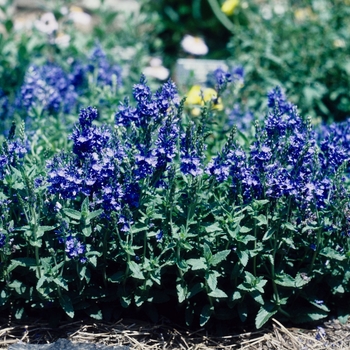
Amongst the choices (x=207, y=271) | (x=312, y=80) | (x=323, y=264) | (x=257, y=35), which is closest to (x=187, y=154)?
(x=207, y=271)

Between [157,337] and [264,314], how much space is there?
50 cm

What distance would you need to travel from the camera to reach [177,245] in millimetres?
2668

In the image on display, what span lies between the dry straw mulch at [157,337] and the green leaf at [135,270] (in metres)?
0.37

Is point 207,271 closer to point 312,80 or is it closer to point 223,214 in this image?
Result: point 223,214

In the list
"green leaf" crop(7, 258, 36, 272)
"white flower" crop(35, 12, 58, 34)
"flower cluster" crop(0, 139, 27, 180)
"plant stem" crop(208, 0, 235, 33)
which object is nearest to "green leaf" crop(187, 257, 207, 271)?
"green leaf" crop(7, 258, 36, 272)

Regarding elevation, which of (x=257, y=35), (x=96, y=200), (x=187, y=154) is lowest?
→ (x=96, y=200)

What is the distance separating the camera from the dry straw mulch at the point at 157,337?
2852 millimetres

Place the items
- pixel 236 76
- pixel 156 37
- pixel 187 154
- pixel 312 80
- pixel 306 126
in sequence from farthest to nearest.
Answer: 1. pixel 156 37
2. pixel 312 80
3. pixel 236 76
4. pixel 306 126
5. pixel 187 154

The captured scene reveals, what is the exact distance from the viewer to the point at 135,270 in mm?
2641

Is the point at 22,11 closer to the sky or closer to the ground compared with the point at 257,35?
closer to the sky

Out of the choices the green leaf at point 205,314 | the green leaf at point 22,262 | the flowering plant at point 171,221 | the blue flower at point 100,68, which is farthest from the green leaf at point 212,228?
the blue flower at point 100,68

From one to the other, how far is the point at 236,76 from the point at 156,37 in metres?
3.22

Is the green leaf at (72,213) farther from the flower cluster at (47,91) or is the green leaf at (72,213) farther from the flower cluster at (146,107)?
the flower cluster at (47,91)

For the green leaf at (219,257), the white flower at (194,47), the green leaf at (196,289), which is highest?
the white flower at (194,47)
